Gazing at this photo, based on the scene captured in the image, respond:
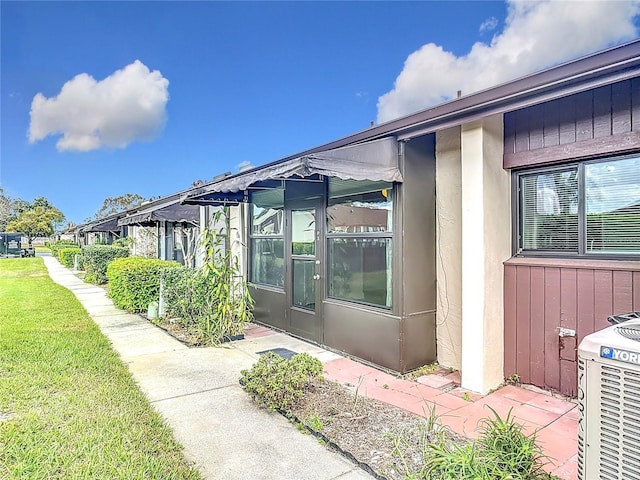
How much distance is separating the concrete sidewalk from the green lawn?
173mm

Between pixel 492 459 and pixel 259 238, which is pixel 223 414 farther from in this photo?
pixel 259 238

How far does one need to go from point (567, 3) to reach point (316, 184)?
736cm

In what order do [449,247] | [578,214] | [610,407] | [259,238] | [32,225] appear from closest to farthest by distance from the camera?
[610,407]
[578,214]
[449,247]
[259,238]
[32,225]

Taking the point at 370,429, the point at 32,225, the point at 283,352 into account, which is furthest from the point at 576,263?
the point at 32,225

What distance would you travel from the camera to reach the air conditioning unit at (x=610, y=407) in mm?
1573

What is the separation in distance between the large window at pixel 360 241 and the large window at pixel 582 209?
4.93ft

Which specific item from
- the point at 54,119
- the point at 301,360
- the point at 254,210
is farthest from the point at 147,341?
the point at 54,119

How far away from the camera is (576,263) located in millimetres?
3705

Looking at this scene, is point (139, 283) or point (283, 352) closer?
point (283, 352)

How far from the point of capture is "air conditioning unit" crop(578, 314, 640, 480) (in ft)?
5.16

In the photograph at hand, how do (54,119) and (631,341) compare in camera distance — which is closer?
(631,341)

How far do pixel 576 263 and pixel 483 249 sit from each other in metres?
0.84

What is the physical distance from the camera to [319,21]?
40.8 feet

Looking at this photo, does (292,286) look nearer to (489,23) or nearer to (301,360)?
(301,360)
